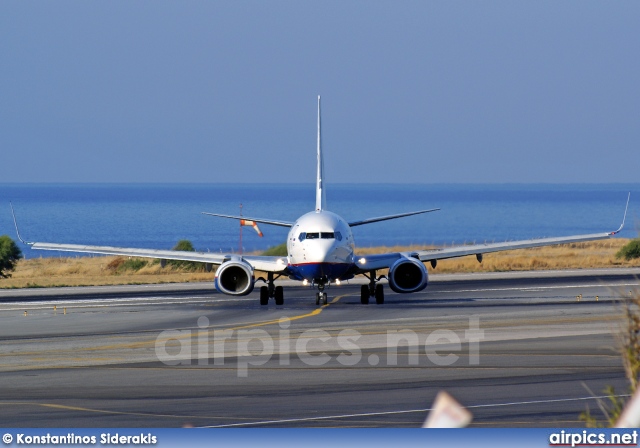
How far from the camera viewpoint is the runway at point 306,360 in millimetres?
17453

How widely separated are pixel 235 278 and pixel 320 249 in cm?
411

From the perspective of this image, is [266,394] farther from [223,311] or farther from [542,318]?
[223,311]

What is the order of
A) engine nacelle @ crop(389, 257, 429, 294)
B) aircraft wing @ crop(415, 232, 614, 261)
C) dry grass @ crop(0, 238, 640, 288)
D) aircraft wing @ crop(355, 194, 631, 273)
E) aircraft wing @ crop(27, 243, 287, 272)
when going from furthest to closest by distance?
dry grass @ crop(0, 238, 640, 288)
aircraft wing @ crop(415, 232, 614, 261)
aircraft wing @ crop(27, 243, 287, 272)
aircraft wing @ crop(355, 194, 631, 273)
engine nacelle @ crop(389, 257, 429, 294)

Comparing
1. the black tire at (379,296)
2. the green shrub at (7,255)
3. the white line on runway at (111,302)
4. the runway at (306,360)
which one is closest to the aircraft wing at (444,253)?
the black tire at (379,296)

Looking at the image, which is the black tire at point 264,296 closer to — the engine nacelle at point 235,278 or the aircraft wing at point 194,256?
the engine nacelle at point 235,278

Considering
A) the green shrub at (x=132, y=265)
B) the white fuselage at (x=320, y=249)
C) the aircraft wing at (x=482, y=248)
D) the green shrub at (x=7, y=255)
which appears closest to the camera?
the white fuselage at (x=320, y=249)

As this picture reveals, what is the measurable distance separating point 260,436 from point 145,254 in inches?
1459

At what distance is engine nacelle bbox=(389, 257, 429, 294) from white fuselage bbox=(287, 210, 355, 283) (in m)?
1.63

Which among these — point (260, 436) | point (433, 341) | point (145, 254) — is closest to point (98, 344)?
point (433, 341)

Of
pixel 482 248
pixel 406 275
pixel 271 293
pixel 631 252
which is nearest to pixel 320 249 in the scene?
pixel 271 293

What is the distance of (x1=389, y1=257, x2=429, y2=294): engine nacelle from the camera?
130 feet

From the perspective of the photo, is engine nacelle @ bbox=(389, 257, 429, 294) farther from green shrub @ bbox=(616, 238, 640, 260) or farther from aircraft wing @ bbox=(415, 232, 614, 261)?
green shrub @ bbox=(616, 238, 640, 260)

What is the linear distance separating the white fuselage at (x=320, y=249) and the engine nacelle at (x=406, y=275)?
163 centimetres

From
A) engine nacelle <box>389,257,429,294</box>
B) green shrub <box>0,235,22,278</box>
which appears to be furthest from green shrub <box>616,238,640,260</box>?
green shrub <box>0,235,22,278</box>
